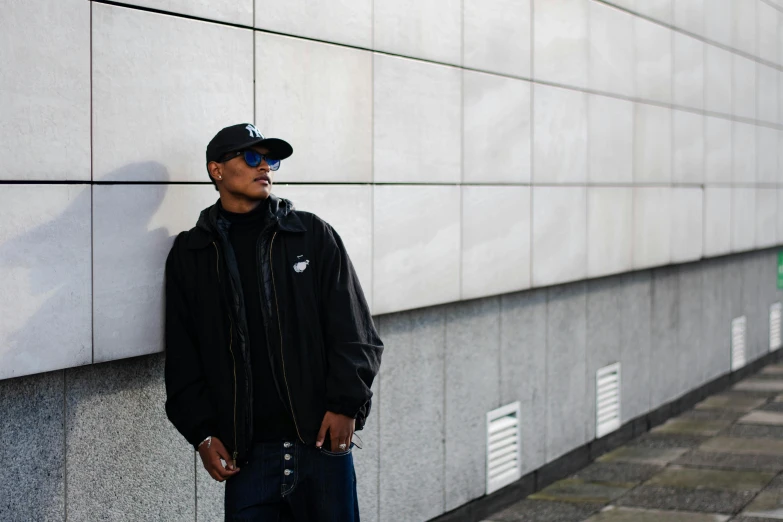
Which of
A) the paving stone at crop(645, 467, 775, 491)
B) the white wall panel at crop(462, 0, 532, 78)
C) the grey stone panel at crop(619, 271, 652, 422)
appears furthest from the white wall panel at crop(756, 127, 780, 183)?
the white wall panel at crop(462, 0, 532, 78)

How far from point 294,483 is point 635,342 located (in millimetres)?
6583

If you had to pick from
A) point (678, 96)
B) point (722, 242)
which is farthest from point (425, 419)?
point (722, 242)

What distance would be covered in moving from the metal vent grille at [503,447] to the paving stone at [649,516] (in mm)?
661

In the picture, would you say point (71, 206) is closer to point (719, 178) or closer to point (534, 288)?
point (534, 288)

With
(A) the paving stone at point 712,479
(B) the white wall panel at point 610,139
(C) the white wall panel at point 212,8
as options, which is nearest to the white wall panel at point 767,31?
(B) the white wall panel at point 610,139

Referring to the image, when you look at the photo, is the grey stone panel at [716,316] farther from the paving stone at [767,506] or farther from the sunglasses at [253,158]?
the sunglasses at [253,158]

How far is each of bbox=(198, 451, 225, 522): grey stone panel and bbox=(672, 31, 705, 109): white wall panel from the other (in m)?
7.10

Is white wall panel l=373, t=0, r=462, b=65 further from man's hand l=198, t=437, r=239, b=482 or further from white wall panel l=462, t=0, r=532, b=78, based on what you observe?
man's hand l=198, t=437, r=239, b=482

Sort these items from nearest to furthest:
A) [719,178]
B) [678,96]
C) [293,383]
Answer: [293,383], [678,96], [719,178]

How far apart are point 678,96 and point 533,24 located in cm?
340

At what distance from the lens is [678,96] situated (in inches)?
446

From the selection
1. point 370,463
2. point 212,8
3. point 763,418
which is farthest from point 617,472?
point 212,8

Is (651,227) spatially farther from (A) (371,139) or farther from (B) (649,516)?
(A) (371,139)

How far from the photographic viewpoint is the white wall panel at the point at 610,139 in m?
9.44
